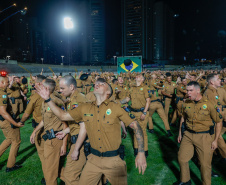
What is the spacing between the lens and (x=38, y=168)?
5.08 meters

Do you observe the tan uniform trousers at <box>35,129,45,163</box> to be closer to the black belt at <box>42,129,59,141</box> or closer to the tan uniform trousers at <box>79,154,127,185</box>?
the black belt at <box>42,129,59,141</box>

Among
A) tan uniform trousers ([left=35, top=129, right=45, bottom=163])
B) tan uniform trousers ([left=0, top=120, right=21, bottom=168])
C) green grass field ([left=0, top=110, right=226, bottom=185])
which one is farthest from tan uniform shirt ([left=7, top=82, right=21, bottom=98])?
tan uniform trousers ([left=35, top=129, right=45, bottom=163])

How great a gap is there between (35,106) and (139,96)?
10.6 feet

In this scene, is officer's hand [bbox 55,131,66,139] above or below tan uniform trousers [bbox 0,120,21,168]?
above

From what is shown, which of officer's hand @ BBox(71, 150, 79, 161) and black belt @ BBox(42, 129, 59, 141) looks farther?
black belt @ BBox(42, 129, 59, 141)

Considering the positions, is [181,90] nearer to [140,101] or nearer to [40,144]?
[140,101]

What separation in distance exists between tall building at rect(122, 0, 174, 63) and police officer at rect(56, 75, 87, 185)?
18511 cm

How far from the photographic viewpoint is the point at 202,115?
3.80m

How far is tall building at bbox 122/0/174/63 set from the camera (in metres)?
185

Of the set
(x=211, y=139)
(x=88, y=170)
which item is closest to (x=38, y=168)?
(x=88, y=170)

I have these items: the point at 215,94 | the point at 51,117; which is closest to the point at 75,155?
the point at 51,117

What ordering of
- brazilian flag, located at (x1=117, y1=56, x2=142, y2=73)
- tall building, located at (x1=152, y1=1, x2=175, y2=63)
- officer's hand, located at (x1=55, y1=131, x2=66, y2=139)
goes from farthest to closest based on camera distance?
tall building, located at (x1=152, y1=1, x2=175, y2=63) < brazilian flag, located at (x1=117, y1=56, x2=142, y2=73) < officer's hand, located at (x1=55, y1=131, x2=66, y2=139)

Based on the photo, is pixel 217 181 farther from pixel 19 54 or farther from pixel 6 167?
pixel 19 54

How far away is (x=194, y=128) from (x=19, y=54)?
104973mm
